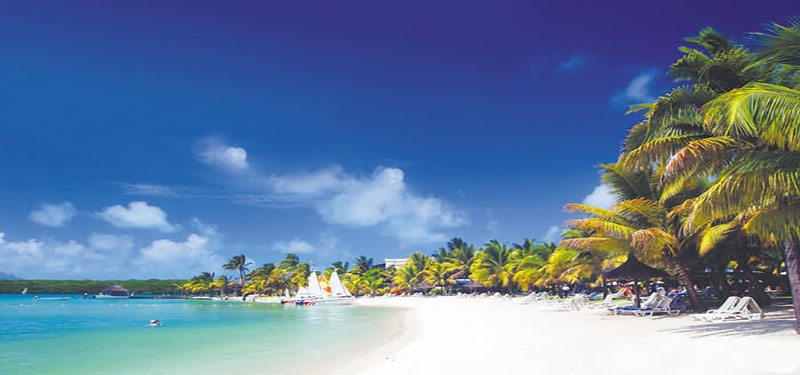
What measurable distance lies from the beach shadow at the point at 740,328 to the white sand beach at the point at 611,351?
0.05ft

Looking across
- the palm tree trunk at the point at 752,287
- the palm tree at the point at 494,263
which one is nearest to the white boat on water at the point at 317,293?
the palm tree at the point at 494,263

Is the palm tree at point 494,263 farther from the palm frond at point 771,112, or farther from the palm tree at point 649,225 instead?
the palm frond at point 771,112

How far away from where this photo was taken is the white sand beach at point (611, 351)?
6512 mm

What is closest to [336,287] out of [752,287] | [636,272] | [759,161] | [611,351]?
[636,272]

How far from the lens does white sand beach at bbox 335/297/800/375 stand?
21.4 feet

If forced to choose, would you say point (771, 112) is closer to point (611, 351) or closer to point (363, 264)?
point (611, 351)

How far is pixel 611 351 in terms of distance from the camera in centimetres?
813

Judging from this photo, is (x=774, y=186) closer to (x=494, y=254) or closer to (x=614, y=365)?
(x=614, y=365)

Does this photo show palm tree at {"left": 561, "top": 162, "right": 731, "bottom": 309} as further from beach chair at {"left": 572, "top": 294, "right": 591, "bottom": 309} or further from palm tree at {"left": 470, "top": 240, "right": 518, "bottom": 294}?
palm tree at {"left": 470, "top": 240, "right": 518, "bottom": 294}

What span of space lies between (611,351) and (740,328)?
387cm

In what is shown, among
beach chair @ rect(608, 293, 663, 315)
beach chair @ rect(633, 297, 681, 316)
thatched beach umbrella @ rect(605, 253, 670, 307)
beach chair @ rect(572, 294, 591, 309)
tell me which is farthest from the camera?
beach chair @ rect(572, 294, 591, 309)

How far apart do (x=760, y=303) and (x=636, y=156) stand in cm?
1118

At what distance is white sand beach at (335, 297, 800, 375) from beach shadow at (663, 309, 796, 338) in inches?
0.6

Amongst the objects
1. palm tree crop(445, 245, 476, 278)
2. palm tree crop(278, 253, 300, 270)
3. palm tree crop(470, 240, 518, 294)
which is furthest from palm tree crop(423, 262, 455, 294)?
palm tree crop(278, 253, 300, 270)
